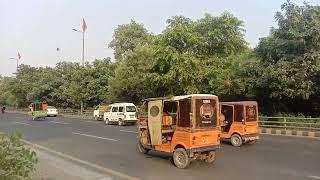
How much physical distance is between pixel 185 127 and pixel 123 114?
22966 mm

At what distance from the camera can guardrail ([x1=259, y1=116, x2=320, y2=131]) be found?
Answer: 24.5m

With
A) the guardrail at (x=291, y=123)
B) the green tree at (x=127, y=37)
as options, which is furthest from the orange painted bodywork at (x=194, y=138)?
the green tree at (x=127, y=37)

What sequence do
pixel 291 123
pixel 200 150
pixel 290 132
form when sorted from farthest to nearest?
pixel 291 123
pixel 290 132
pixel 200 150

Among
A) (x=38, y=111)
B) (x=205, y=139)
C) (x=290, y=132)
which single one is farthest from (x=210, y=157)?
(x=38, y=111)

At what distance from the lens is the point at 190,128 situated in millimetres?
13031

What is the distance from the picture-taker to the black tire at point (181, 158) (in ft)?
42.7

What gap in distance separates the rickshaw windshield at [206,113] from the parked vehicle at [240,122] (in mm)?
4926

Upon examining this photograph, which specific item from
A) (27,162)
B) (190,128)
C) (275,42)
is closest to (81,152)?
(190,128)

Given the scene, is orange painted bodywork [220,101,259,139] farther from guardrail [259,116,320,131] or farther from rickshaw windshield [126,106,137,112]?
rickshaw windshield [126,106,137,112]

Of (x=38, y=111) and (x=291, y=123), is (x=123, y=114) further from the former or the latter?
(x=38, y=111)

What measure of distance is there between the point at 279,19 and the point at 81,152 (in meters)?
16.3

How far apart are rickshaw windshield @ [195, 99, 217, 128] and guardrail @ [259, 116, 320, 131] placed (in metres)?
12.4

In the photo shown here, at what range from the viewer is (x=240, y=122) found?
1853cm

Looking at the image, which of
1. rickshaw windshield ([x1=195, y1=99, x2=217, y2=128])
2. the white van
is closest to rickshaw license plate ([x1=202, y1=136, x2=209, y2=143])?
rickshaw windshield ([x1=195, y1=99, x2=217, y2=128])
